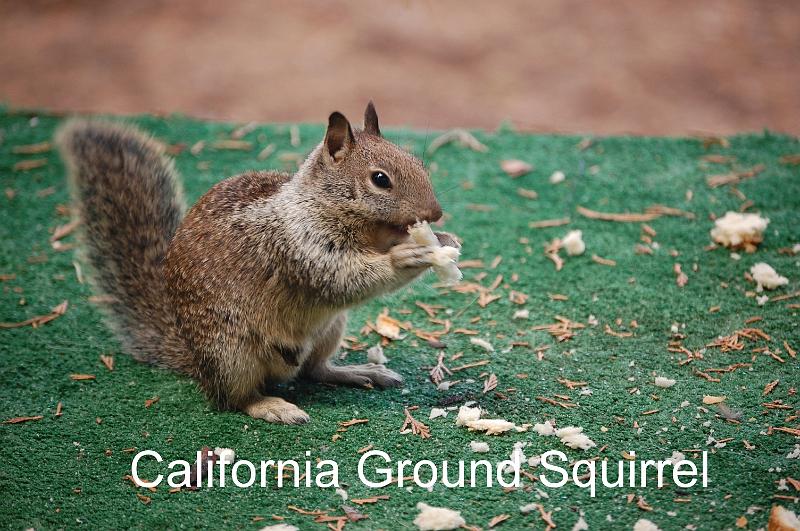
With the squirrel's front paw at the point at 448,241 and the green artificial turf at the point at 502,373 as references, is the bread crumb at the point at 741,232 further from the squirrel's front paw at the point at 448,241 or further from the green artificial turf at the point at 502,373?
the squirrel's front paw at the point at 448,241

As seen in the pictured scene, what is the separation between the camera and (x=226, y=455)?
3168 mm

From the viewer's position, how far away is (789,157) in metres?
5.20

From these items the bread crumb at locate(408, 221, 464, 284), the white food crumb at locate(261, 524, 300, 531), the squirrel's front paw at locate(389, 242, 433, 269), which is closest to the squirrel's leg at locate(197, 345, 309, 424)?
the white food crumb at locate(261, 524, 300, 531)

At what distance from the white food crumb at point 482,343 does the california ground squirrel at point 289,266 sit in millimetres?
467

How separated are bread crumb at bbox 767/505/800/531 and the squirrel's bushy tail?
7.78ft

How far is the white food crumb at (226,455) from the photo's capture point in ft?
10.4

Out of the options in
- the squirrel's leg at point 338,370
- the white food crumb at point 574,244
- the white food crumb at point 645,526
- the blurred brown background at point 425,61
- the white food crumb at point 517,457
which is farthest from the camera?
the blurred brown background at point 425,61

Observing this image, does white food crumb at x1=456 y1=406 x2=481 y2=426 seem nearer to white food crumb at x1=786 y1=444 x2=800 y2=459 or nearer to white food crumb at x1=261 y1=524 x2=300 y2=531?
white food crumb at x1=261 y1=524 x2=300 y2=531

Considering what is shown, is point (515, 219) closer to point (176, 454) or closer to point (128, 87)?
point (176, 454)

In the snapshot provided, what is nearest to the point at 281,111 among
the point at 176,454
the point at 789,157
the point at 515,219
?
the point at 515,219

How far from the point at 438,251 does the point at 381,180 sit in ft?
1.17

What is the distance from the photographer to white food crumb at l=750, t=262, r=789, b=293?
4059mm

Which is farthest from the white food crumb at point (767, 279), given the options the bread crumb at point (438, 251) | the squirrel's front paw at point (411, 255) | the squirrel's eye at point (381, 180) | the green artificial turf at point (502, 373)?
the squirrel's eye at point (381, 180)

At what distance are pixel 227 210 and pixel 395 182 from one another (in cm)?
75
